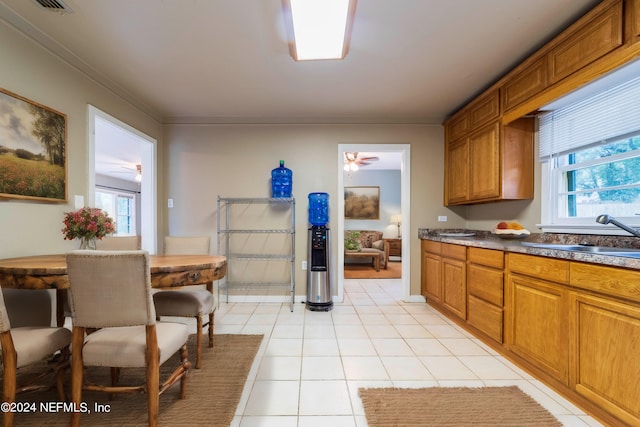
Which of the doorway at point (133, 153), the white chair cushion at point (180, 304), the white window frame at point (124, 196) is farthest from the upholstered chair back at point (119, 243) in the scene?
the white window frame at point (124, 196)

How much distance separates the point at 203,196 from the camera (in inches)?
137

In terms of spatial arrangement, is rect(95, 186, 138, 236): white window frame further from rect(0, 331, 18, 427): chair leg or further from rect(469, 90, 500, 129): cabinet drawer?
rect(469, 90, 500, 129): cabinet drawer

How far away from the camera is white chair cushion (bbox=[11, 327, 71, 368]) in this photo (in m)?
1.26

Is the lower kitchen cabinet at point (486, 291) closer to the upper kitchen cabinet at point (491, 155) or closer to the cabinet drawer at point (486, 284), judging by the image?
the cabinet drawer at point (486, 284)

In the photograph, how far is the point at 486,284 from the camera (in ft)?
7.39

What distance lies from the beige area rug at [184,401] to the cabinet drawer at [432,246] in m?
2.23

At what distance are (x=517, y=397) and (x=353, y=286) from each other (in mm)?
2799

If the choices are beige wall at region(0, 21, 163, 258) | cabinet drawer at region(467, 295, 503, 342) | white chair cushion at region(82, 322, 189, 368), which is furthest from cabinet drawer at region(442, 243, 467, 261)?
beige wall at region(0, 21, 163, 258)

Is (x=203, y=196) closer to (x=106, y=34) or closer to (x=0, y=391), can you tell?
(x=106, y=34)

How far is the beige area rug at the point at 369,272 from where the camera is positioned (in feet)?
16.4

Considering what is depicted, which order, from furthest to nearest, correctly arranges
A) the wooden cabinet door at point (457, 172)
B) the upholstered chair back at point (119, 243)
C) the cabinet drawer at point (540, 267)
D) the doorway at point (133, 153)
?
the wooden cabinet door at point (457, 172), the doorway at point (133, 153), the upholstered chair back at point (119, 243), the cabinet drawer at point (540, 267)

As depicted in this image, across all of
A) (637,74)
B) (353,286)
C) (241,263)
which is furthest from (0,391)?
(637,74)

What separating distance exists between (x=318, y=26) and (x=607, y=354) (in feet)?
7.79

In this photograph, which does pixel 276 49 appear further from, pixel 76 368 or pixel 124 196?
pixel 124 196
